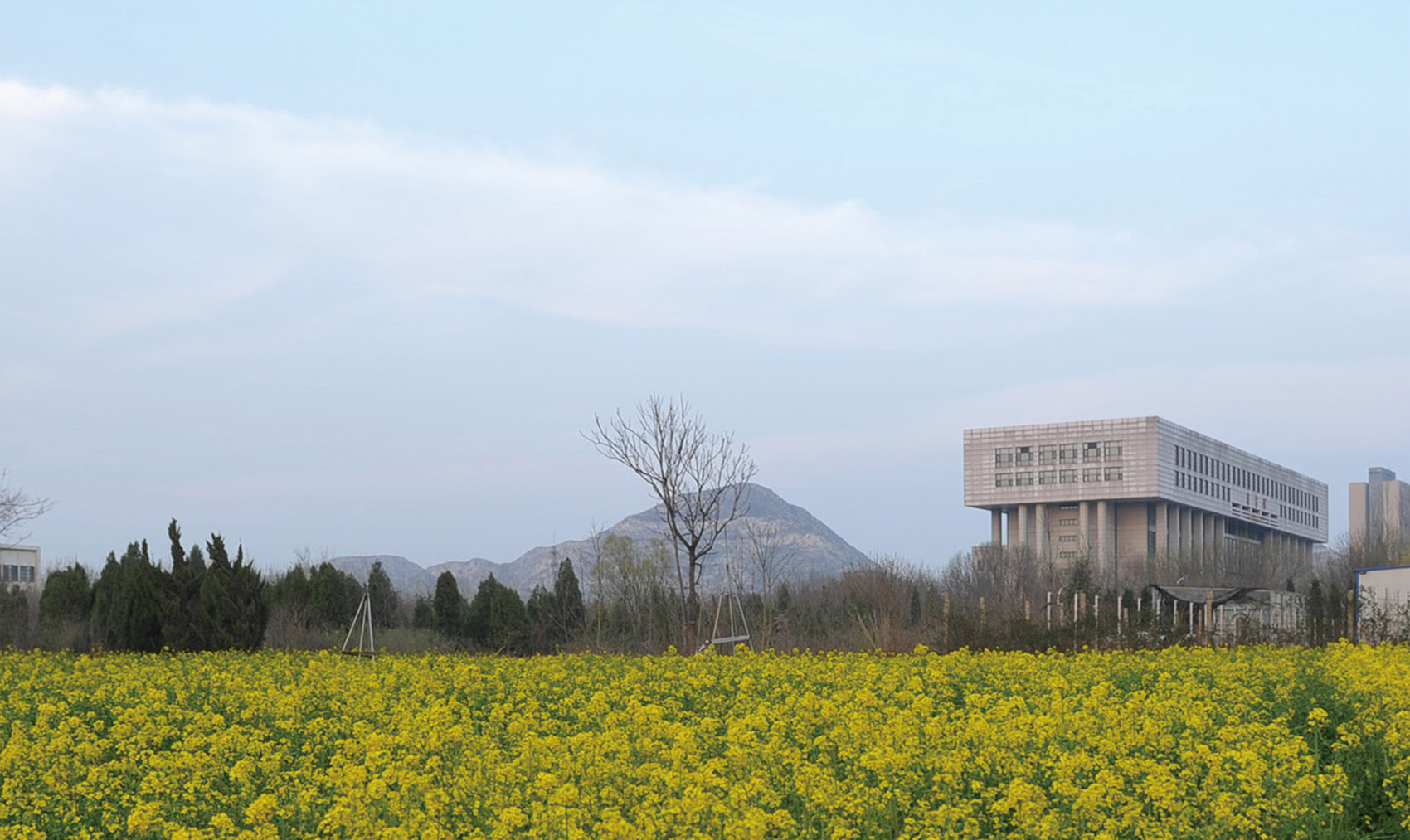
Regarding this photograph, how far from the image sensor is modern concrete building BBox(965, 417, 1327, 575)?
111m

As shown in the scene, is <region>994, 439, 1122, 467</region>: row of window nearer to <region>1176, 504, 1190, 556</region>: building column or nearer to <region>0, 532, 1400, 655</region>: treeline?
<region>1176, 504, 1190, 556</region>: building column

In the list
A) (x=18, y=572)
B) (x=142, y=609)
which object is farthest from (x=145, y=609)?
(x=18, y=572)

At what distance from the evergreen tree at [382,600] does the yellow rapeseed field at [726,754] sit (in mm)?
24819

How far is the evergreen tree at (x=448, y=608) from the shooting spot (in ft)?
109

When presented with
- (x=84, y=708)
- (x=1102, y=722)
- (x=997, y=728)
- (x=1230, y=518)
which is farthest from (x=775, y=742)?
(x=1230, y=518)

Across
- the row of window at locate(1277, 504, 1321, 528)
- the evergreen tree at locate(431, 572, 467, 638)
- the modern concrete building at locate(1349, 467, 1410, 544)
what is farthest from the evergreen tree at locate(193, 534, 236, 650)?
the modern concrete building at locate(1349, 467, 1410, 544)

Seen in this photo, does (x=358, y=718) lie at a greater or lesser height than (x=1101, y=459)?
lesser

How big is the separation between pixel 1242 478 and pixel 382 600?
348 feet

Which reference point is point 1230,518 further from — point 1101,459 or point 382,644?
point 382,644

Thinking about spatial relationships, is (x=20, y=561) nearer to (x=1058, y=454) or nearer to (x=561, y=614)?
(x=561, y=614)

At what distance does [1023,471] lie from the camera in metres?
116

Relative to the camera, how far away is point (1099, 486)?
112 meters

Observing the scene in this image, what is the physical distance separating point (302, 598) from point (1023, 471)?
9040 centimetres

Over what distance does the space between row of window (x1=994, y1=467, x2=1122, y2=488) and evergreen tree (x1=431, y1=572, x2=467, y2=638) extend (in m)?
86.6
